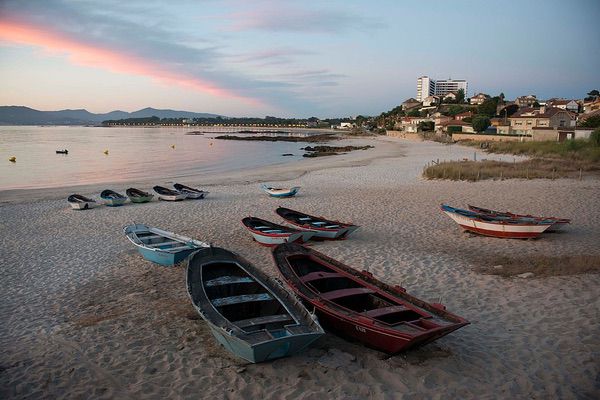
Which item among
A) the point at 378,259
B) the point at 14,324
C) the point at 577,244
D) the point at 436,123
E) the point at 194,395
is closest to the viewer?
the point at 194,395

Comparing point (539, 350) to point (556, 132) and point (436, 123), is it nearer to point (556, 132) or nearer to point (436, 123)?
point (556, 132)

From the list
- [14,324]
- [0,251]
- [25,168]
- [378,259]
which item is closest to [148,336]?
[14,324]

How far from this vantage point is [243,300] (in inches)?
269

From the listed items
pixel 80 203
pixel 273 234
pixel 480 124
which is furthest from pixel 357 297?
pixel 480 124

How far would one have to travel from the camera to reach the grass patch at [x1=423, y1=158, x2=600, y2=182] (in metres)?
22.4

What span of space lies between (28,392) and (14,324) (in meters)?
2.54

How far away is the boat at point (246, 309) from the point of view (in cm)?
570

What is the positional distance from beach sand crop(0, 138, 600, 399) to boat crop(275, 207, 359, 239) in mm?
415

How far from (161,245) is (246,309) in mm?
4843

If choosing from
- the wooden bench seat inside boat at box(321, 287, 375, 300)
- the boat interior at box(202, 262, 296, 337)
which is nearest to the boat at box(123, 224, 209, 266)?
the boat interior at box(202, 262, 296, 337)

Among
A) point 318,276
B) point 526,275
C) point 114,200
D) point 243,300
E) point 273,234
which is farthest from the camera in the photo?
point 114,200

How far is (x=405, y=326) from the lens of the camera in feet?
19.7

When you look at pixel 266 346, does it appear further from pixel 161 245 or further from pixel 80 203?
pixel 80 203

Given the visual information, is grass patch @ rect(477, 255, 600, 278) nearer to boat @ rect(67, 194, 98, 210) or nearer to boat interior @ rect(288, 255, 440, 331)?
boat interior @ rect(288, 255, 440, 331)
